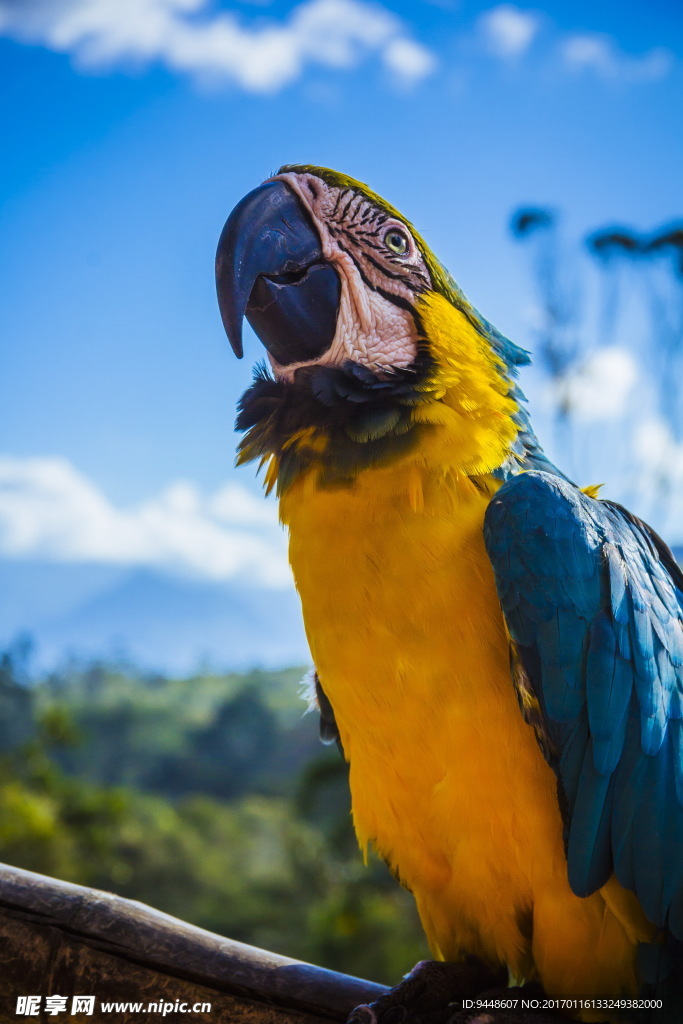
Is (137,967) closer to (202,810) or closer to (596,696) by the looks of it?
(596,696)

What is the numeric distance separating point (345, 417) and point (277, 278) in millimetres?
330

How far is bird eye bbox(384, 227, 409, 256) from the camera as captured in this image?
1.91m

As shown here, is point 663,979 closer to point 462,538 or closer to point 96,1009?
point 462,538

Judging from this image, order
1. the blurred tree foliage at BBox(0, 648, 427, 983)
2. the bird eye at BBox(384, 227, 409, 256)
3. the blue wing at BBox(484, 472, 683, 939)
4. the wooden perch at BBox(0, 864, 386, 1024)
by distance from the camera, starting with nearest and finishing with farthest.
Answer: the blue wing at BBox(484, 472, 683, 939), the wooden perch at BBox(0, 864, 386, 1024), the bird eye at BBox(384, 227, 409, 256), the blurred tree foliage at BBox(0, 648, 427, 983)

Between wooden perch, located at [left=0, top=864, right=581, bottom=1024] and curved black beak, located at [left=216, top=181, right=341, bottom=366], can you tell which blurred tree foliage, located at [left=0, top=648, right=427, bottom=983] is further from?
curved black beak, located at [left=216, top=181, right=341, bottom=366]

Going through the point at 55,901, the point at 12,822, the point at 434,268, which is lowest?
the point at 12,822

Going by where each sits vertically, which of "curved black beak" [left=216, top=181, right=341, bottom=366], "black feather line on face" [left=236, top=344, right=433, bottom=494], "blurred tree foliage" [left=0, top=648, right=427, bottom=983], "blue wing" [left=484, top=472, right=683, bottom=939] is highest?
"curved black beak" [left=216, top=181, right=341, bottom=366]

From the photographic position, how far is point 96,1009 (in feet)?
5.75

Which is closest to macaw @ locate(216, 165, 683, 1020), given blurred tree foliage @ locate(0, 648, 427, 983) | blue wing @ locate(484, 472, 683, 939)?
blue wing @ locate(484, 472, 683, 939)

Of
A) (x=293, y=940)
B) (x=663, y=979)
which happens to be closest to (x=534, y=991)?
(x=663, y=979)

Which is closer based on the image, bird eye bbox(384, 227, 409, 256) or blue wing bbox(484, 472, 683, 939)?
blue wing bbox(484, 472, 683, 939)

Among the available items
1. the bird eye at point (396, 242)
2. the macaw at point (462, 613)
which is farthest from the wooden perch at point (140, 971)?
the bird eye at point (396, 242)

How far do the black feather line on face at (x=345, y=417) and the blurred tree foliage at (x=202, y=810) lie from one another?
1.92m

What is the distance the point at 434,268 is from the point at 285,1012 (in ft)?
5.33
